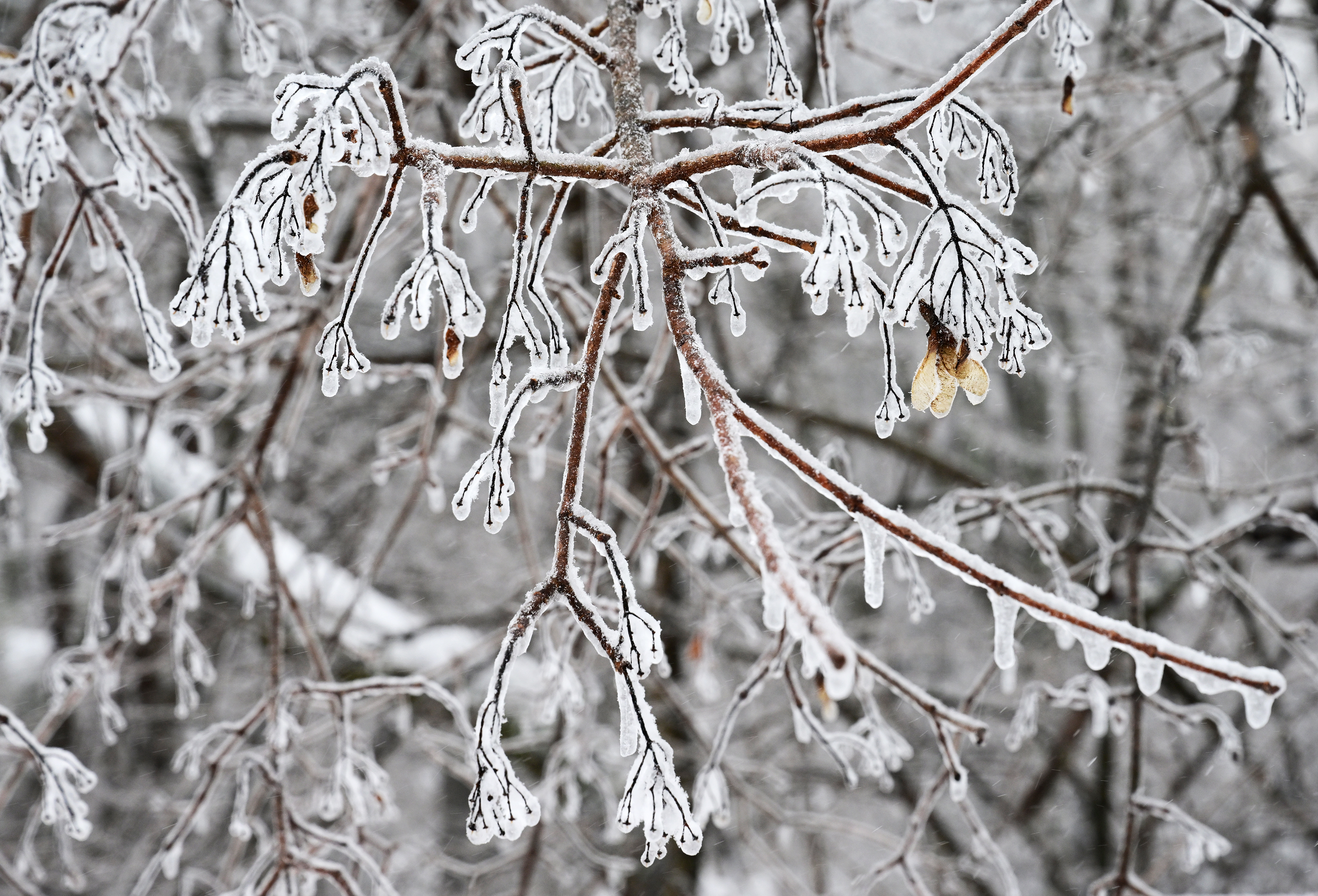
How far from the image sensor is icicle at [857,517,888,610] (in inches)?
23.1

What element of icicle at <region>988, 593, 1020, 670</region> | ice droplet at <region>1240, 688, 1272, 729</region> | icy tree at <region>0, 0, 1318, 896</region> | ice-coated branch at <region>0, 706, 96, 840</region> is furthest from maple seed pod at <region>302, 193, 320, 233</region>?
ice-coated branch at <region>0, 706, 96, 840</region>

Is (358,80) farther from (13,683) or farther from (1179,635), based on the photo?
(1179,635)

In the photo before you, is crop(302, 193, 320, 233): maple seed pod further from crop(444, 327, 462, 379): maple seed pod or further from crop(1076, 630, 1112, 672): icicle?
crop(1076, 630, 1112, 672): icicle

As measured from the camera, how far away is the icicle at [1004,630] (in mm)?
606

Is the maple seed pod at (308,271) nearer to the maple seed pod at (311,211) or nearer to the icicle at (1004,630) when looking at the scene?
the maple seed pod at (311,211)

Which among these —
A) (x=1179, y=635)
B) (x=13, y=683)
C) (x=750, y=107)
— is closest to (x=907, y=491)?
(x=1179, y=635)

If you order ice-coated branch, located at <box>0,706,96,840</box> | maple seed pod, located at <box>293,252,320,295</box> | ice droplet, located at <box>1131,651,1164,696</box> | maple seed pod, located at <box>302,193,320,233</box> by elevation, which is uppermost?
maple seed pod, located at <box>302,193,320,233</box>

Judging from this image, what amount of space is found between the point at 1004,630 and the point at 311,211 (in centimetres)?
63

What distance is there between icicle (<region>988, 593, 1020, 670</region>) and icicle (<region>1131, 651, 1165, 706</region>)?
0.27 ft

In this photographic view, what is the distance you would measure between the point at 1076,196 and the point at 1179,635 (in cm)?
378

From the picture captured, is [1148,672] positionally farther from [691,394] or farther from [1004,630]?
[691,394]

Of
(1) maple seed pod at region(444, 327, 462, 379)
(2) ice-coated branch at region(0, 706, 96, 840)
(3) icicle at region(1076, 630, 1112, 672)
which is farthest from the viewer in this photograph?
(2) ice-coated branch at region(0, 706, 96, 840)

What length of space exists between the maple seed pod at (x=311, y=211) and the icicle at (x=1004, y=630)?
573 millimetres

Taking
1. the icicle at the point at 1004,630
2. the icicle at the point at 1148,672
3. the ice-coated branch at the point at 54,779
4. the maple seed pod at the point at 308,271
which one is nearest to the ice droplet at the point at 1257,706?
the icicle at the point at 1148,672
